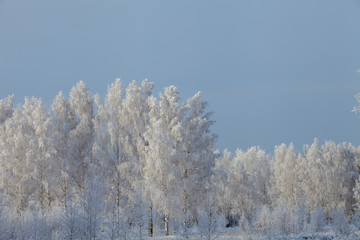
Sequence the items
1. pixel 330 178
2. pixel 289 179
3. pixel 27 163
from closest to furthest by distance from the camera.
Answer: pixel 27 163, pixel 330 178, pixel 289 179

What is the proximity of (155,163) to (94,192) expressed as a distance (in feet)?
31.5

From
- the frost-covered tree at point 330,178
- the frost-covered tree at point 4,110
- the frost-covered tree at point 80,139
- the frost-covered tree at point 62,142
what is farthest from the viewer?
the frost-covered tree at point 330,178

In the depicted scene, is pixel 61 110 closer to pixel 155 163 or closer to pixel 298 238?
pixel 155 163

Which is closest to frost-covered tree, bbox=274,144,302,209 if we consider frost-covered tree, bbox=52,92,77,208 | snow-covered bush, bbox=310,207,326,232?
snow-covered bush, bbox=310,207,326,232

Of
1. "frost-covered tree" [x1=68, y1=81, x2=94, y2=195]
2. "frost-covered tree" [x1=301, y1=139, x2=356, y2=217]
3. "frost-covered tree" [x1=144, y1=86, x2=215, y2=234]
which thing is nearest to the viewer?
"frost-covered tree" [x1=144, y1=86, x2=215, y2=234]

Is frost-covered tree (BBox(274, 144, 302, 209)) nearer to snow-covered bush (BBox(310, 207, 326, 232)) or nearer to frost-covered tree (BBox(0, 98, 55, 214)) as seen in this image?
snow-covered bush (BBox(310, 207, 326, 232))

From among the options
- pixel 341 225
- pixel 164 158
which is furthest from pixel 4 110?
pixel 341 225

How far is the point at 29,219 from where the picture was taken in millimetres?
23359

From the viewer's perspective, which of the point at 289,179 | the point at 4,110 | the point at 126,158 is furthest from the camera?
the point at 289,179

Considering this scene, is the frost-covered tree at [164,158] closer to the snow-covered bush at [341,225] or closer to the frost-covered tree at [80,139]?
the frost-covered tree at [80,139]

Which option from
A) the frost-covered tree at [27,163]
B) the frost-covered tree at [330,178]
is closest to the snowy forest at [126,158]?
the frost-covered tree at [27,163]

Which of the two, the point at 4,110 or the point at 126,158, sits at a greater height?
the point at 4,110

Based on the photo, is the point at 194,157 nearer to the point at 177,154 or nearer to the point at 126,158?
the point at 177,154

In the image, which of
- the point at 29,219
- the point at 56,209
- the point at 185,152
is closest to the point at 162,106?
the point at 185,152
